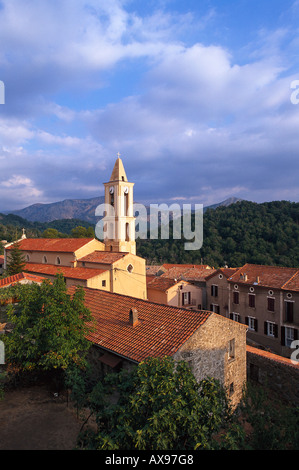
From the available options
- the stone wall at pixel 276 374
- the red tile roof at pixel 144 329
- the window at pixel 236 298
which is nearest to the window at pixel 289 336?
the window at pixel 236 298

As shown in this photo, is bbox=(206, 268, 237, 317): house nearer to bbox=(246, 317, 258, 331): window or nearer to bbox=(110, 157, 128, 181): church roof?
bbox=(246, 317, 258, 331): window

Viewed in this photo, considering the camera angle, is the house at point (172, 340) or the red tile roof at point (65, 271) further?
the red tile roof at point (65, 271)

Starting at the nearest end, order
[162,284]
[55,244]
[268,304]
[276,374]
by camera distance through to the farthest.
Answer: [276,374]
[268,304]
[162,284]
[55,244]

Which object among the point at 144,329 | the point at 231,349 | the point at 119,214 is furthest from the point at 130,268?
the point at 231,349

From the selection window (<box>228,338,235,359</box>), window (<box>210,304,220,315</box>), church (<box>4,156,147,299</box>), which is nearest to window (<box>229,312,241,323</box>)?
window (<box>210,304,220,315</box>)

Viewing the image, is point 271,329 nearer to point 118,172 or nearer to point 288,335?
point 288,335

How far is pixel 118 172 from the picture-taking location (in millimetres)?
31828

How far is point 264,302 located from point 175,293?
30.7 ft

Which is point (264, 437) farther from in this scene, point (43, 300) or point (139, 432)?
point (43, 300)

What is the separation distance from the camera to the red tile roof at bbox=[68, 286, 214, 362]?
1121 centimetres

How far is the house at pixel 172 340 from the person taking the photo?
11305 millimetres

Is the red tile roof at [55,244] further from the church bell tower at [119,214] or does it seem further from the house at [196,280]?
the house at [196,280]

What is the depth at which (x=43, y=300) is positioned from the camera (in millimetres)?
11523
